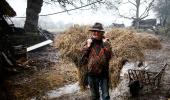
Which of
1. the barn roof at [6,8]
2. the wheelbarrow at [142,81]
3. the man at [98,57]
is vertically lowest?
the wheelbarrow at [142,81]

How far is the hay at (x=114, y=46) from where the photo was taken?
7168 mm

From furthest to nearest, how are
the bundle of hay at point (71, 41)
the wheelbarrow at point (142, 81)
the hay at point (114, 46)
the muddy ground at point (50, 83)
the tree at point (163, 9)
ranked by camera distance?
the tree at point (163, 9)
the muddy ground at point (50, 83)
the wheelbarrow at point (142, 81)
the bundle of hay at point (71, 41)
the hay at point (114, 46)

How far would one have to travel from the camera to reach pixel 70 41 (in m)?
7.71

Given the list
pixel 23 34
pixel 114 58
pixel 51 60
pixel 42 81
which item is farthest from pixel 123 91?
pixel 23 34

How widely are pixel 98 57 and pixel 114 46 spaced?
71.8 inches

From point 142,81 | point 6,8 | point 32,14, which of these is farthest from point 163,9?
point 142,81

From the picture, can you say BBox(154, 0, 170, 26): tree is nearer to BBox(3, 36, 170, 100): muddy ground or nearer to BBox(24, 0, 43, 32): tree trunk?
BBox(24, 0, 43, 32): tree trunk

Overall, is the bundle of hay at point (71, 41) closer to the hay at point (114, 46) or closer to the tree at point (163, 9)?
the hay at point (114, 46)

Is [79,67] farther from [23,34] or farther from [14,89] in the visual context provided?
[23,34]

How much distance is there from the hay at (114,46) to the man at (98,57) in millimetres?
1233

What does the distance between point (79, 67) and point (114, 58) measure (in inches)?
36.2

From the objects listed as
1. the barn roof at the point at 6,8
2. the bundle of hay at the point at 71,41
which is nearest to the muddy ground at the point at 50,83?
the bundle of hay at the point at 71,41

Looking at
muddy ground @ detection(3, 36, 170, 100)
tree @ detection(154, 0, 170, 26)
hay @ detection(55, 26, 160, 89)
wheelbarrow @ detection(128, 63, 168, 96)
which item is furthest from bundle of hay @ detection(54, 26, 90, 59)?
tree @ detection(154, 0, 170, 26)

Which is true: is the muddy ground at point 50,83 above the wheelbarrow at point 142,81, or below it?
below
